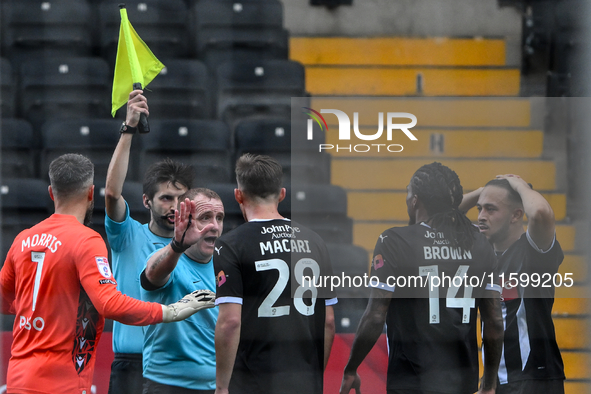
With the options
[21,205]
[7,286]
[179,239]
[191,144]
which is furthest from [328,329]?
[21,205]

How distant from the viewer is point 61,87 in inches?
102

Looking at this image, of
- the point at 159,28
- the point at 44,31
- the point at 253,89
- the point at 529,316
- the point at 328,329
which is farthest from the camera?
the point at 159,28

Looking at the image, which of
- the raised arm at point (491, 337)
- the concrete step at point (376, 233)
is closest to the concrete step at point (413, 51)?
the concrete step at point (376, 233)

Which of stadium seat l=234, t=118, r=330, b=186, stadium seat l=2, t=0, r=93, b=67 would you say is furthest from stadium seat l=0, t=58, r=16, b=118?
stadium seat l=234, t=118, r=330, b=186

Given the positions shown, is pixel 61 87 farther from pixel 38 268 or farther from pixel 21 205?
pixel 38 268

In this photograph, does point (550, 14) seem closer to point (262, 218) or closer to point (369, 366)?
point (262, 218)

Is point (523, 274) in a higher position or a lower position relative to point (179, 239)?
lower

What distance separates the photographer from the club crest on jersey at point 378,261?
1484 mm

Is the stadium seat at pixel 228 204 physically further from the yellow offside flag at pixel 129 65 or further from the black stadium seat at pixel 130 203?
the yellow offside flag at pixel 129 65

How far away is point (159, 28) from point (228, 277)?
1853 millimetres

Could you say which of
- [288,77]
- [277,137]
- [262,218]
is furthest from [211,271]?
[288,77]

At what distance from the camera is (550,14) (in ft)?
5.42

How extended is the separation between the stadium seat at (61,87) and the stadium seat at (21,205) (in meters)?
0.42

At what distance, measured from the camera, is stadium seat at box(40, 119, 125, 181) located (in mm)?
2275
